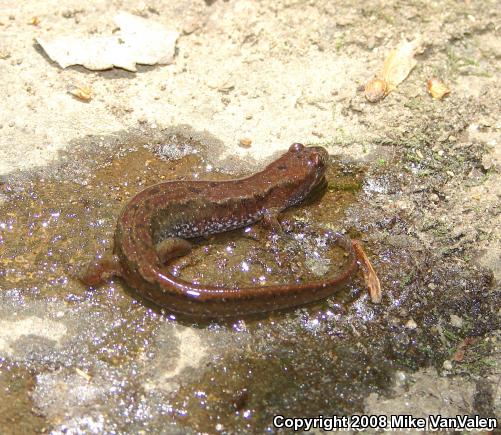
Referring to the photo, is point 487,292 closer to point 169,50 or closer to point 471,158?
→ point 471,158

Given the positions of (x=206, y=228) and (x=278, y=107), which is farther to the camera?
(x=278, y=107)

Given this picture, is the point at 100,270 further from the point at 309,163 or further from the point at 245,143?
the point at 309,163

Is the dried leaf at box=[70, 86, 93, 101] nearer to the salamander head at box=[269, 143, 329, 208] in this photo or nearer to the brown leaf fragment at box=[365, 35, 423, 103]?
the salamander head at box=[269, 143, 329, 208]

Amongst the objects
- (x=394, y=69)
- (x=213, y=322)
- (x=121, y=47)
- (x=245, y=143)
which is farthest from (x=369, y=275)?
(x=121, y=47)

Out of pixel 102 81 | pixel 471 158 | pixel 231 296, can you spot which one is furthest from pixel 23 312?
pixel 471 158

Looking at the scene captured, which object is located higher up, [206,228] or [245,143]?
[245,143]

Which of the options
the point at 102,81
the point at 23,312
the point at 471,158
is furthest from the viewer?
the point at 102,81

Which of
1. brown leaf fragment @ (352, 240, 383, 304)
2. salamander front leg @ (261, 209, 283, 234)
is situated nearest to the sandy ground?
brown leaf fragment @ (352, 240, 383, 304)
